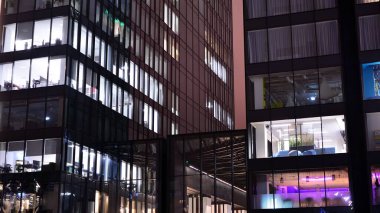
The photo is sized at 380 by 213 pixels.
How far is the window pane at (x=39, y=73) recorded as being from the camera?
49.9m

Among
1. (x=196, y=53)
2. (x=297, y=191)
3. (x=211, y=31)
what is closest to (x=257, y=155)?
(x=297, y=191)

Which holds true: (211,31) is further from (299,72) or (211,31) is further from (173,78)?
(299,72)

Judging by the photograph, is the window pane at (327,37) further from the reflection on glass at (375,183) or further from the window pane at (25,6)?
the window pane at (25,6)

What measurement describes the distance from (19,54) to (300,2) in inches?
945

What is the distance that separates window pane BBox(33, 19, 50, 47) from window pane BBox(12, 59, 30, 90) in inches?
71.1

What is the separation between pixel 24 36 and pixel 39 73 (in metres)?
3.94

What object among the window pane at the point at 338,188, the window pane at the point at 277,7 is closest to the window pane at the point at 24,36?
the window pane at the point at 277,7

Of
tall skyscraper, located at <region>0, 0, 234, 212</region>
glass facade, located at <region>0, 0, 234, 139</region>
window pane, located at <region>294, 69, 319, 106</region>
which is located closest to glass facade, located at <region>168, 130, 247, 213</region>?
tall skyscraper, located at <region>0, 0, 234, 212</region>

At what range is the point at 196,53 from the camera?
77.6m

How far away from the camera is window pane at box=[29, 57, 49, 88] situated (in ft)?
164

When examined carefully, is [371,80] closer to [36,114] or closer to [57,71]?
[57,71]

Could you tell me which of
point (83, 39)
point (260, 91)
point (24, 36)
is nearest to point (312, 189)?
point (260, 91)

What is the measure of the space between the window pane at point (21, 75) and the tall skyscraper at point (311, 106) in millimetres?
18456

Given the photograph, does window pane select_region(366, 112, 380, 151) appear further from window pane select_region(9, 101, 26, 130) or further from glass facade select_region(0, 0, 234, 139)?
window pane select_region(9, 101, 26, 130)
